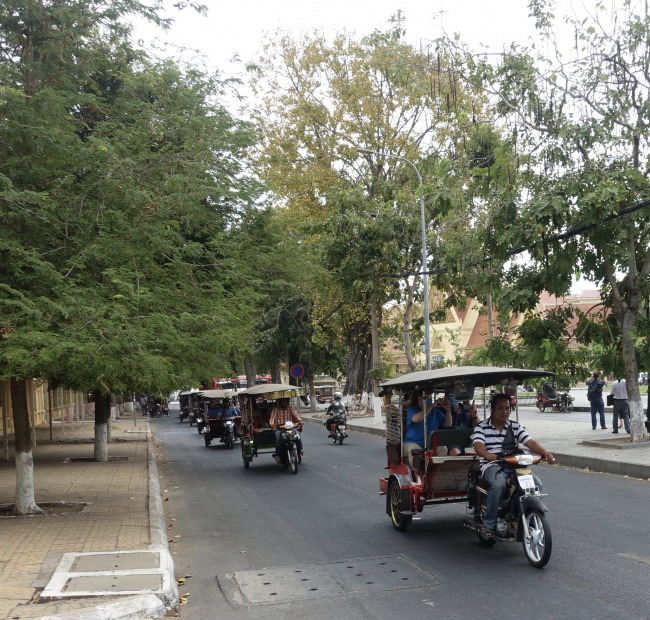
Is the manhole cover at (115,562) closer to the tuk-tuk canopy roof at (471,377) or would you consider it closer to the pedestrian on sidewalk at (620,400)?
the tuk-tuk canopy roof at (471,377)

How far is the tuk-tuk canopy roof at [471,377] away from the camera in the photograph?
27.0 ft

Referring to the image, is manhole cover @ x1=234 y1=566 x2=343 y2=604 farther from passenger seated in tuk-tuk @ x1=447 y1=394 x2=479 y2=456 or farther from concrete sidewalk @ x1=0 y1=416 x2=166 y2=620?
passenger seated in tuk-tuk @ x1=447 y1=394 x2=479 y2=456

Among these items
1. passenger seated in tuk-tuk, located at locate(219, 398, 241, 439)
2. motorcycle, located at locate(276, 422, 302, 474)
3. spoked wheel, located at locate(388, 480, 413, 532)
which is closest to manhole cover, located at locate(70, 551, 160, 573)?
spoked wheel, located at locate(388, 480, 413, 532)

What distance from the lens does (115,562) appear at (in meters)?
7.47

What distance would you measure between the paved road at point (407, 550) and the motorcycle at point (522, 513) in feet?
0.65

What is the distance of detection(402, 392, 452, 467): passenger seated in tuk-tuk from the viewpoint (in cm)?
932

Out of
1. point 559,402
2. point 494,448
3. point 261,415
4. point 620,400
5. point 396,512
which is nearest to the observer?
point 494,448

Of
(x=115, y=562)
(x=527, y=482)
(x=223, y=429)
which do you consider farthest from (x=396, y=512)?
(x=223, y=429)

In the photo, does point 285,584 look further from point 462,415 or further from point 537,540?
point 462,415

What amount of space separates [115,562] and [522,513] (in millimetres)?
4094

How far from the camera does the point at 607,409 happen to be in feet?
120

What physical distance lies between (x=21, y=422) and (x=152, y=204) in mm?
3831

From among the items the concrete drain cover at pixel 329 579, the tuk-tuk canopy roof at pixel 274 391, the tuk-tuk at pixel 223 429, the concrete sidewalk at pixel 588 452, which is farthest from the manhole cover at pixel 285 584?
the tuk-tuk at pixel 223 429

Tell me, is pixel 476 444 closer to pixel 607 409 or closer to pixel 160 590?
pixel 160 590
